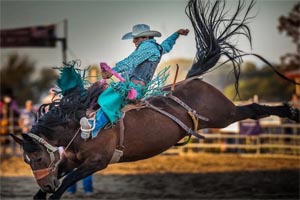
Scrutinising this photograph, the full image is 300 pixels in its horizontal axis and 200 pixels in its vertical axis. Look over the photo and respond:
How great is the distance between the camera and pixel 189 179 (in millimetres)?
10281

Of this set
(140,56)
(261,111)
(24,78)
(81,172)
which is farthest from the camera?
(24,78)

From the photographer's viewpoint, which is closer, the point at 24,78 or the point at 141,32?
the point at 141,32

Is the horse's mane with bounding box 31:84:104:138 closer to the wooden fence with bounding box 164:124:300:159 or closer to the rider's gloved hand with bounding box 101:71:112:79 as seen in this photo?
the rider's gloved hand with bounding box 101:71:112:79

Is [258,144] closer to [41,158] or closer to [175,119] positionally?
[175,119]

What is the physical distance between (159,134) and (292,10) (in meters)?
12.4

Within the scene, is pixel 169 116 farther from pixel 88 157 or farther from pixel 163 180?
pixel 163 180

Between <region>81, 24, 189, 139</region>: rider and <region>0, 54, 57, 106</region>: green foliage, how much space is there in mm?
39396

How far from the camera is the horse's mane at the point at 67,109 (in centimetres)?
520

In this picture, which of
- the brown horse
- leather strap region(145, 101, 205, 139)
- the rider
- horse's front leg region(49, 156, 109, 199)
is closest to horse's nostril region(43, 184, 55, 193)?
the brown horse

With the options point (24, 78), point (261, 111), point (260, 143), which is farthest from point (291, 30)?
point (24, 78)

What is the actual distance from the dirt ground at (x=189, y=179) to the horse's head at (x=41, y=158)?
343 cm

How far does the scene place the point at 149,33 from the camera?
18.5 ft

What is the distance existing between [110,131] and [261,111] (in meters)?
1.85

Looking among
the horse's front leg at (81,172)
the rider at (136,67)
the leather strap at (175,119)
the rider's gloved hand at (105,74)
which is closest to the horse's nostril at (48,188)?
the horse's front leg at (81,172)
